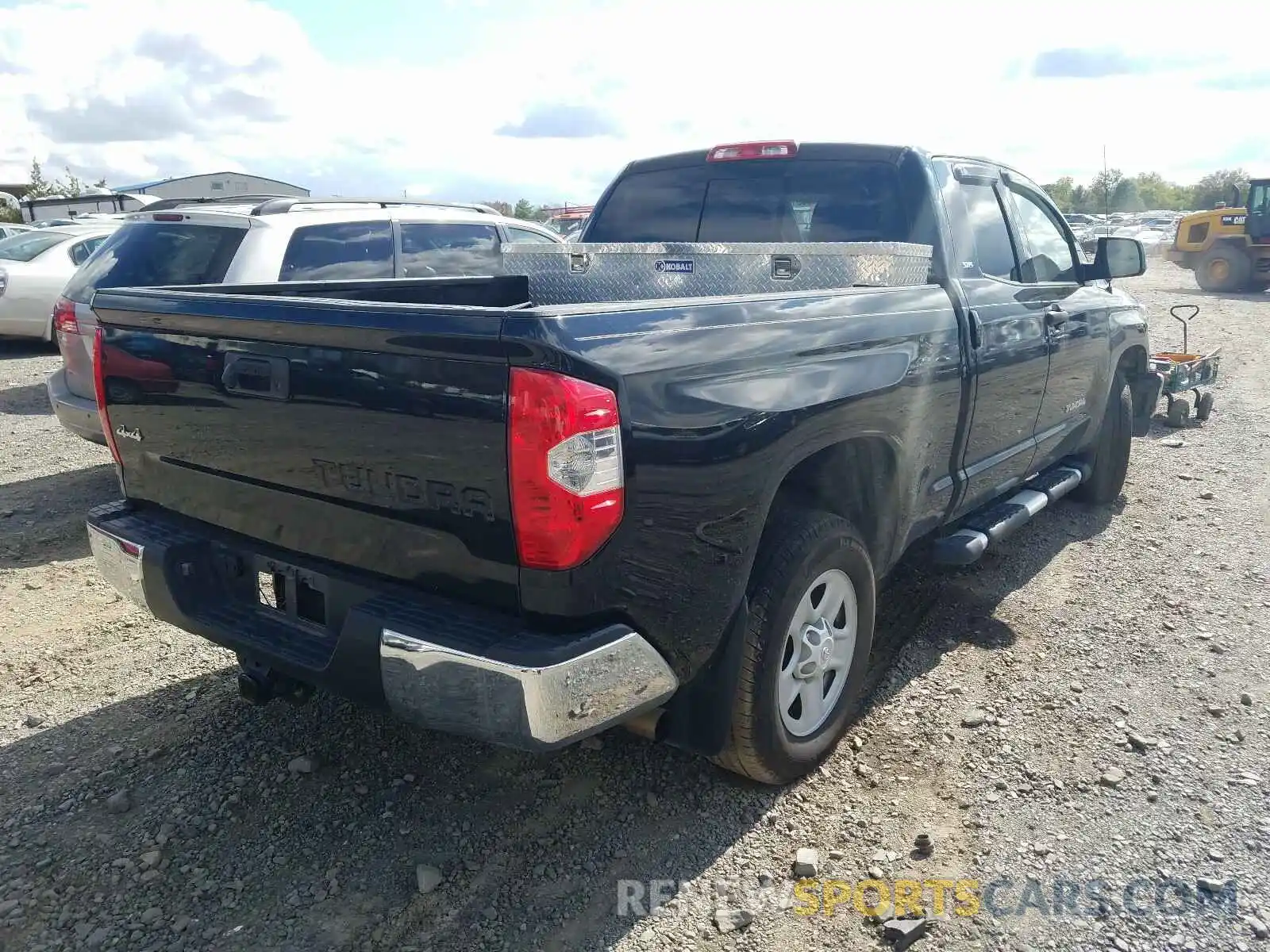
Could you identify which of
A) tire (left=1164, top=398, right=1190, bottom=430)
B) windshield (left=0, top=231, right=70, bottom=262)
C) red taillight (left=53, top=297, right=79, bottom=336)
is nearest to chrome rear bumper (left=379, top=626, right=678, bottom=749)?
red taillight (left=53, top=297, right=79, bottom=336)

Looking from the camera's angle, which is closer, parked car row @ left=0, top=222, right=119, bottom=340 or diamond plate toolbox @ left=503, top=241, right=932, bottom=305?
diamond plate toolbox @ left=503, top=241, right=932, bottom=305

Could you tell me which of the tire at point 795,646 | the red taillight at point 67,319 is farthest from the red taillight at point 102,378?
Answer: the red taillight at point 67,319

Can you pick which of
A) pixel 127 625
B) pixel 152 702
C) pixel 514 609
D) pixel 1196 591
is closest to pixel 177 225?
pixel 127 625

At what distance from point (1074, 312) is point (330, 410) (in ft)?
12.7

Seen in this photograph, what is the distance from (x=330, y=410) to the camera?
2469 mm

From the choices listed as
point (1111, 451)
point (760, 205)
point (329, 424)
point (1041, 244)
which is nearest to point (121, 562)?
point (329, 424)

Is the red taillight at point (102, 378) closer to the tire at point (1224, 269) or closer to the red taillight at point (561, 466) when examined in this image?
the red taillight at point (561, 466)

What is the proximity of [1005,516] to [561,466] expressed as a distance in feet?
9.37

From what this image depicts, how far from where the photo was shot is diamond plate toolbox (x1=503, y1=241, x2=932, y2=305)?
11.9ft

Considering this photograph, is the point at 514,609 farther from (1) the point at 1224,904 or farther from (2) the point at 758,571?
(1) the point at 1224,904

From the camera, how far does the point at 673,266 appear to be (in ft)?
13.3

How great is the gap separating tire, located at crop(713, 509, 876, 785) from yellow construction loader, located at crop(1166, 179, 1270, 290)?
22.2m

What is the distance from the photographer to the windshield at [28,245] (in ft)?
40.8

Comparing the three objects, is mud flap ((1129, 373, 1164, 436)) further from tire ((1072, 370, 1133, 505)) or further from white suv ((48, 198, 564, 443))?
white suv ((48, 198, 564, 443))
